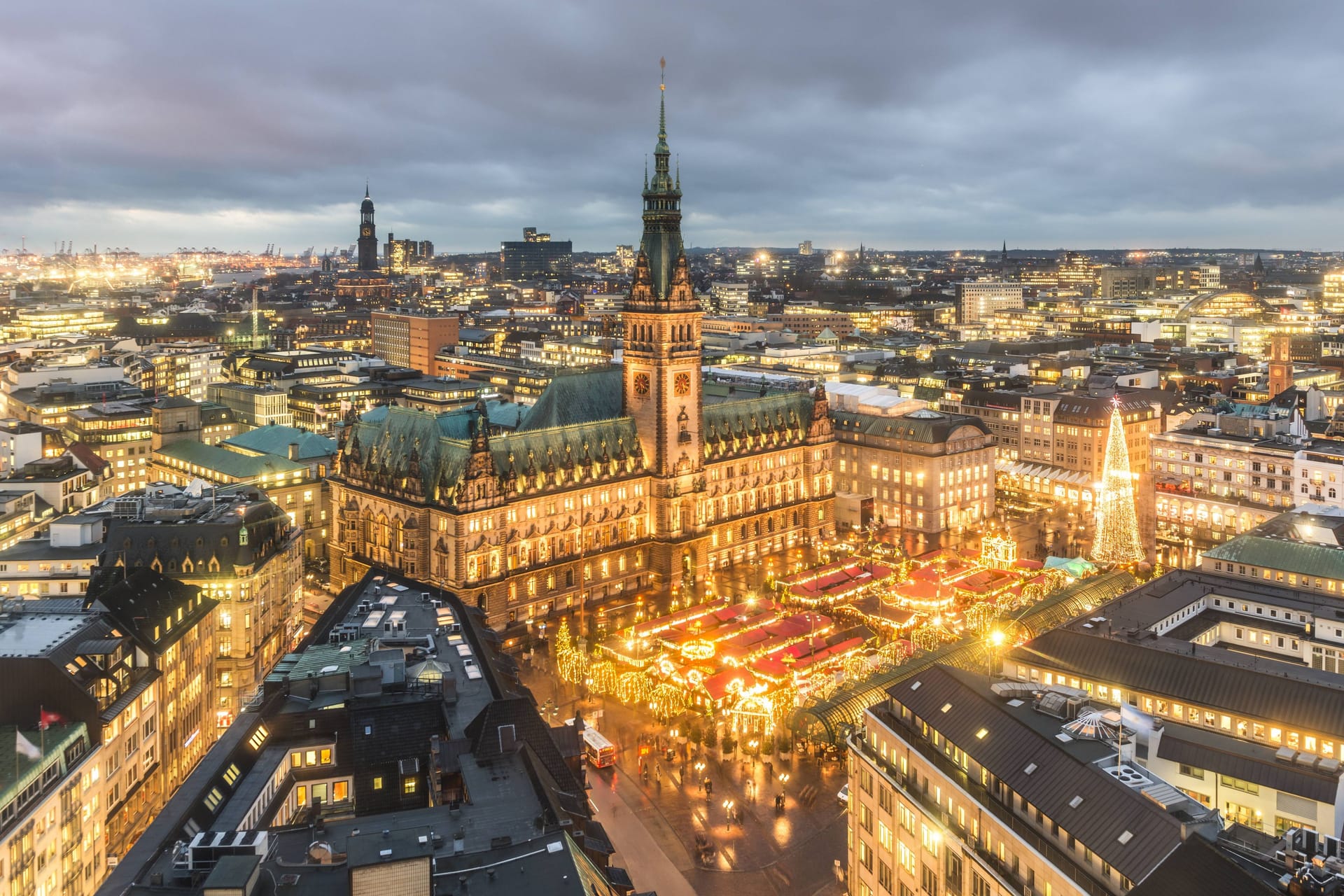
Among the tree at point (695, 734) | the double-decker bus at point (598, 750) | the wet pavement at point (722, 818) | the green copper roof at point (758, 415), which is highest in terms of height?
the green copper roof at point (758, 415)

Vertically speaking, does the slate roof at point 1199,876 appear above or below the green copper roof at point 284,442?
below

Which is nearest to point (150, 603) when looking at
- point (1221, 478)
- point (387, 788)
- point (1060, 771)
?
point (387, 788)

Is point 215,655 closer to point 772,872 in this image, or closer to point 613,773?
point 613,773

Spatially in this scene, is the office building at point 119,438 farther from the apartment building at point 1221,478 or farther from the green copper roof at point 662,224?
the apartment building at point 1221,478

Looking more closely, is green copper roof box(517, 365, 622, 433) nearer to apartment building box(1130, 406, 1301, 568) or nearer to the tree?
the tree

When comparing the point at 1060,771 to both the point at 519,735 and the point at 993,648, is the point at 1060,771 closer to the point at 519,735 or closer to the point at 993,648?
the point at 519,735

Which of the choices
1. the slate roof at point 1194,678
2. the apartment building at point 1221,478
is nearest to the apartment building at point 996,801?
the slate roof at point 1194,678

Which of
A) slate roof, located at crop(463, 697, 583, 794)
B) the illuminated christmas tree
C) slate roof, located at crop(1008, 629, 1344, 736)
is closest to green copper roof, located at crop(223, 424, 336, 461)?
the illuminated christmas tree

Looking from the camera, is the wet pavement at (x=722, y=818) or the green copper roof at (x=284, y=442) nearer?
the wet pavement at (x=722, y=818)
